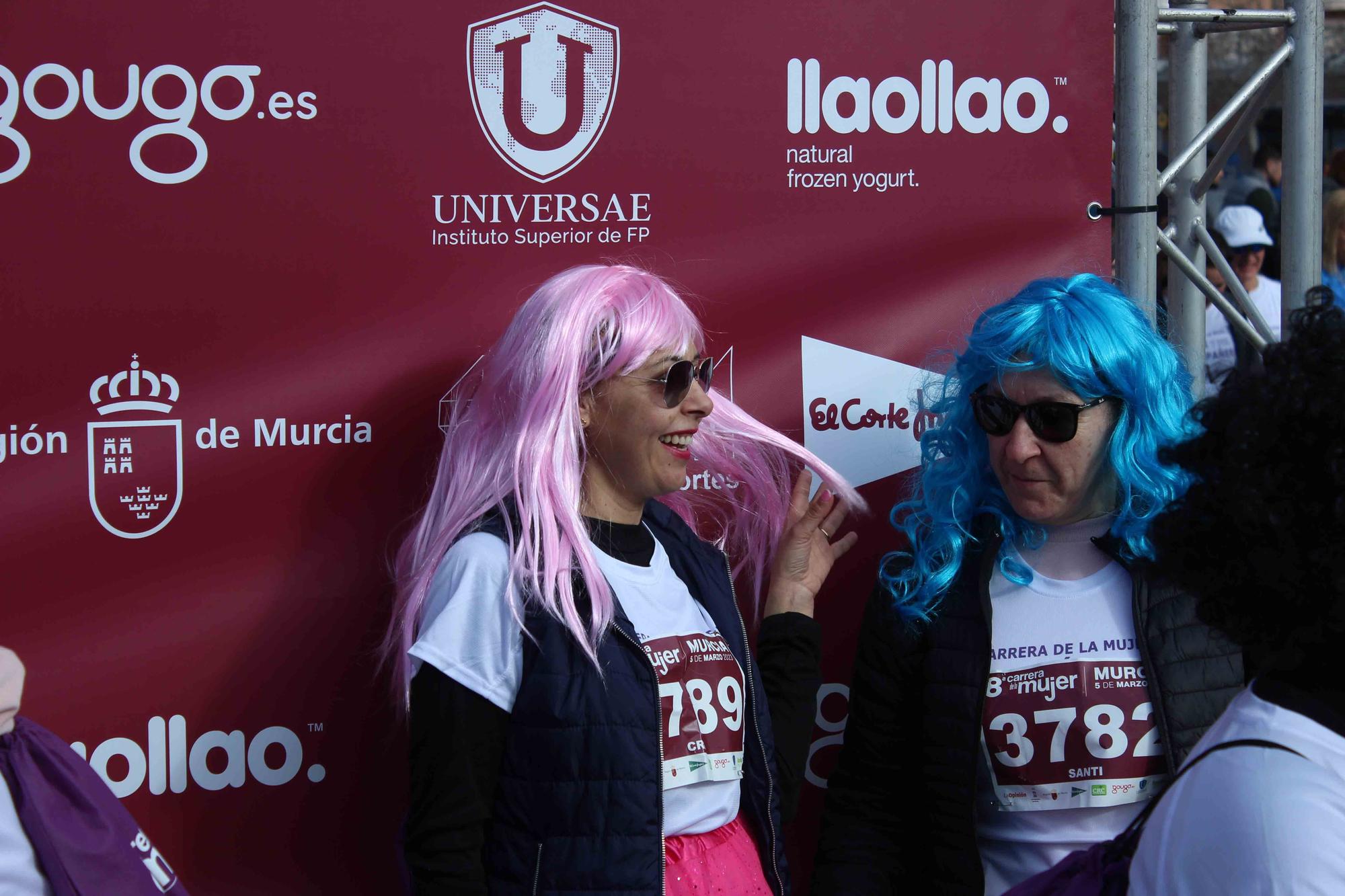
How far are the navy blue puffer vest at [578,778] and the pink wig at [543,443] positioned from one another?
5 centimetres

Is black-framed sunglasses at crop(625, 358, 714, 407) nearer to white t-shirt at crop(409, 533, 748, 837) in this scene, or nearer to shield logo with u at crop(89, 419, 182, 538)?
white t-shirt at crop(409, 533, 748, 837)

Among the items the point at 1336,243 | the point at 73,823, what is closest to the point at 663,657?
the point at 73,823

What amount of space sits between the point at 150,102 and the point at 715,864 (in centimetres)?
169

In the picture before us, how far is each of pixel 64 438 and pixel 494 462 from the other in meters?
0.85

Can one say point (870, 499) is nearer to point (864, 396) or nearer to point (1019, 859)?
point (864, 396)

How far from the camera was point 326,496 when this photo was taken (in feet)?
7.80

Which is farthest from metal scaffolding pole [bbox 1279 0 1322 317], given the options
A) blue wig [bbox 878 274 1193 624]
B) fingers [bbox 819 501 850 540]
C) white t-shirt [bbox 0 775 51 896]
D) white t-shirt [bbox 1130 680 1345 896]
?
white t-shirt [bbox 0 775 51 896]

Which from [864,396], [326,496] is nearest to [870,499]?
[864,396]

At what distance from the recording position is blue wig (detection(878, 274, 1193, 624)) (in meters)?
2.05

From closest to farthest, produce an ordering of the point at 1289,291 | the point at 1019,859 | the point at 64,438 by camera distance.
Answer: the point at 1019,859 < the point at 64,438 < the point at 1289,291

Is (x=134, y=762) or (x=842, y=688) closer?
(x=134, y=762)

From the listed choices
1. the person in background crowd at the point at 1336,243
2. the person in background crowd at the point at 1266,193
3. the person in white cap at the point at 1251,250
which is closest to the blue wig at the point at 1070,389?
the person in background crowd at the point at 1336,243

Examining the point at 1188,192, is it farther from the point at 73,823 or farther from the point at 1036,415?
the point at 73,823

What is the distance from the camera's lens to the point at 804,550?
2.38 meters
